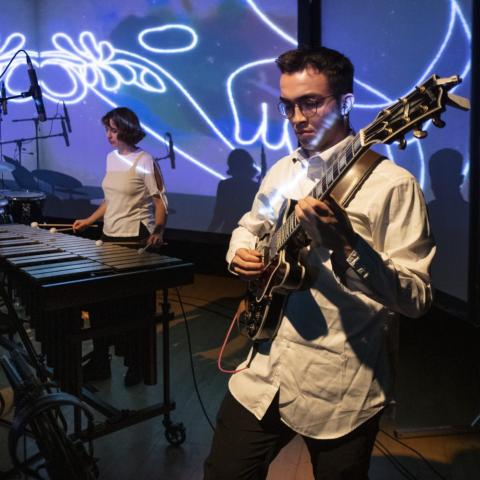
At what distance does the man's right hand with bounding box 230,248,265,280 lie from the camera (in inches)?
68.4

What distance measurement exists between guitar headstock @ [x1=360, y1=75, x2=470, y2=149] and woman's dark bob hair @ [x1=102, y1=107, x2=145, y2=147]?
2807mm

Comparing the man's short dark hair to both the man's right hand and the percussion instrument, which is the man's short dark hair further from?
the percussion instrument

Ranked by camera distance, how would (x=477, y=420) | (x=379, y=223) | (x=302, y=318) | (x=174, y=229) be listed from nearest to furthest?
(x=379, y=223) < (x=302, y=318) < (x=477, y=420) < (x=174, y=229)

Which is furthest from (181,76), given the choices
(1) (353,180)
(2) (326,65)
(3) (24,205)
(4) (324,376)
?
(4) (324,376)

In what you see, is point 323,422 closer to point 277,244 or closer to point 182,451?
point 277,244

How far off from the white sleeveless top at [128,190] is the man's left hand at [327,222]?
2.71 m

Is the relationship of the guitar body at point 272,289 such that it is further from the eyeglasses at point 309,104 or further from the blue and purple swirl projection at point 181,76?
the blue and purple swirl projection at point 181,76

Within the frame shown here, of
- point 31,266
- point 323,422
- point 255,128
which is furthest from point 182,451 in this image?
point 255,128

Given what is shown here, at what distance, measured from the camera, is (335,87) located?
64.9 inches

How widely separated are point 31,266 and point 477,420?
2.57m

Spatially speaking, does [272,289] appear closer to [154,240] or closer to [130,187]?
[154,240]

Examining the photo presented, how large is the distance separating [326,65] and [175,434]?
2128 millimetres

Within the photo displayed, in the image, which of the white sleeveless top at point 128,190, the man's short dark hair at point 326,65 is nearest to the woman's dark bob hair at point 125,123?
the white sleeveless top at point 128,190

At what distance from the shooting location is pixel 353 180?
4.64 ft
